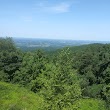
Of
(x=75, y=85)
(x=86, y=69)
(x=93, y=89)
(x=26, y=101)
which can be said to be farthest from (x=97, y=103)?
(x=86, y=69)

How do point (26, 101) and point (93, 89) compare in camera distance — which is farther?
point (93, 89)

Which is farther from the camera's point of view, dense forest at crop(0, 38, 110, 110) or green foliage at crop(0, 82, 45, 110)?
green foliage at crop(0, 82, 45, 110)

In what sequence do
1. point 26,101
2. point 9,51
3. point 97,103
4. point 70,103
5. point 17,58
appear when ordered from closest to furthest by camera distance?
point 70,103, point 26,101, point 97,103, point 17,58, point 9,51

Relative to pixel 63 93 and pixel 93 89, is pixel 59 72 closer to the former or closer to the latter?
pixel 63 93

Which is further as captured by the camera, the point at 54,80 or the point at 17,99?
the point at 17,99

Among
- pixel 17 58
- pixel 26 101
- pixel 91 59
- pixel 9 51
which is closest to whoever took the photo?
pixel 26 101

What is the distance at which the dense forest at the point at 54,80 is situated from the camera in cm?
2275

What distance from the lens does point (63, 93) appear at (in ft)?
74.6

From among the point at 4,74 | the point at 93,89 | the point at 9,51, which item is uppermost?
the point at 9,51

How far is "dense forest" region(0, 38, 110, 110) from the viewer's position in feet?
74.6

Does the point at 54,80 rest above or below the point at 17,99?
above

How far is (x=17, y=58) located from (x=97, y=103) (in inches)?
1609

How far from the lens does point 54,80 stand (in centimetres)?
2286

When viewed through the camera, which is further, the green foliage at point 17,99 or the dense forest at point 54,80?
the green foliage at point 17,99
